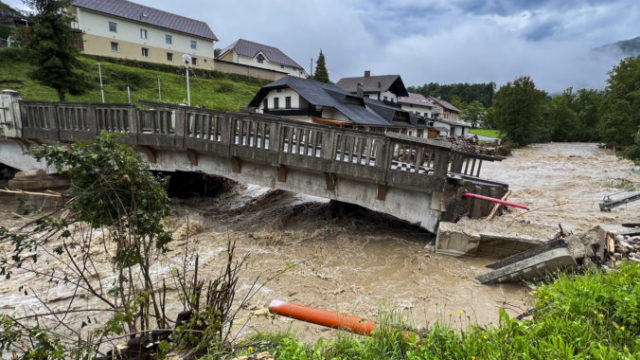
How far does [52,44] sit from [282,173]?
18770 millimetres

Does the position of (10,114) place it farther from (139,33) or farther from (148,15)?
(148,15)

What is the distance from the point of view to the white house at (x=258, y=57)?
173ft

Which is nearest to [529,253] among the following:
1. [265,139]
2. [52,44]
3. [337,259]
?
[337,259]

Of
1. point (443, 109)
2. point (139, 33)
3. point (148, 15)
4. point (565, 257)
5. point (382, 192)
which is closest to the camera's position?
point (565, 257)

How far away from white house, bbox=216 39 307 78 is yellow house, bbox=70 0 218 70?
4.83 metres

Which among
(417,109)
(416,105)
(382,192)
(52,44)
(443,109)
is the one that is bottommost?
(382,192)

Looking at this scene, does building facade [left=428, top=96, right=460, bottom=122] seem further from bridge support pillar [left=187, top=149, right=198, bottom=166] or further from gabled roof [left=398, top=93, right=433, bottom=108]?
bridge support pillar [left=187, top=149, right=198, bottom=166]

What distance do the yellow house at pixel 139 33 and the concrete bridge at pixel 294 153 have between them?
2712cm

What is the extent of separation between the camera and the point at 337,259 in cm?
761

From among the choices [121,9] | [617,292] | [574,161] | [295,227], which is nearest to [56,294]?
[295,227]

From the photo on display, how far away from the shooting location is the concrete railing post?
1148cm

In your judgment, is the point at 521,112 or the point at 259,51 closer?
the point at 521,112

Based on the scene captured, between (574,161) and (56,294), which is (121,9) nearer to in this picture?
(56,294)

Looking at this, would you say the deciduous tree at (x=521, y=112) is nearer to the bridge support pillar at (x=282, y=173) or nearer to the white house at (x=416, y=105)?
the white house at (x=416, y=105)
